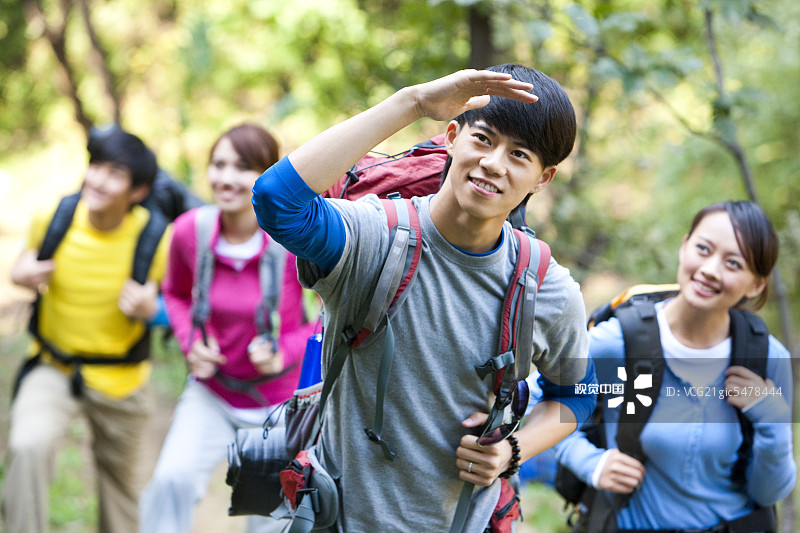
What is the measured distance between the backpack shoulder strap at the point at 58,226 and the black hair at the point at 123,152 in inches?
9.3

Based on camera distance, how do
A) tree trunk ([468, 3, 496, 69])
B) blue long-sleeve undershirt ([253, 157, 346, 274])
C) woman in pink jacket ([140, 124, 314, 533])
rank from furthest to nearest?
tree trunk ([468, 3, 496, 69]) → woman in pink jacket ([140, 124, 314, 533]) → blue long-sleeve undershirt ([253, 157, 346, 274])

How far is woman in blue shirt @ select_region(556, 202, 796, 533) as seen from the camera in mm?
2520

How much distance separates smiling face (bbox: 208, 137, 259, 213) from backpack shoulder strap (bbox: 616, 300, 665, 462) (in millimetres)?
1713

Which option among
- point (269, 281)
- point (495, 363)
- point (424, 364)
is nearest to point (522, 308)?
point (495, 363)

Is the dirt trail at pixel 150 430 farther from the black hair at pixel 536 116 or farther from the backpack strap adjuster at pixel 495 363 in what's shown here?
the black hair at pixel 536 116

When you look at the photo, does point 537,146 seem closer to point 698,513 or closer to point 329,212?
point 329,212

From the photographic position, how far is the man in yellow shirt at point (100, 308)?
367 cm

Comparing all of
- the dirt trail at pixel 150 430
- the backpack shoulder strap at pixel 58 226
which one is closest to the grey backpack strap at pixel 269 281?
the backpack shoulder strap at pixel 58 226

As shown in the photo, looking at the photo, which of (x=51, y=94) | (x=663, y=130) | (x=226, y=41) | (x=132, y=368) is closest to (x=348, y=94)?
(x=132, y=368)

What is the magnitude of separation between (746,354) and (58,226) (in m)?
3.14

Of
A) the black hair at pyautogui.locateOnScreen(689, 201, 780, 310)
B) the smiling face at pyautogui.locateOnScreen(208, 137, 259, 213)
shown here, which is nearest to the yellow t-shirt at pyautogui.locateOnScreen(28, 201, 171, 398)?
the smiling face at pyautogui.locateOnScreen(208, 137, 259, 213)

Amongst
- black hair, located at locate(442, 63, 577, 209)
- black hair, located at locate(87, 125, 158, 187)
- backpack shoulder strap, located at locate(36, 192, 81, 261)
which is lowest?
black hair, located at locate(442, 63, 577, 209)

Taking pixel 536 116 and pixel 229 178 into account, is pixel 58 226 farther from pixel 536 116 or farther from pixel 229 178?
pixel 536 116

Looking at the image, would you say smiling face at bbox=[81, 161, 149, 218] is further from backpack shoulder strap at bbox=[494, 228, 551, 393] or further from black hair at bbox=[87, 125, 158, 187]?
backpack shoulder strap at bbox=[494, 228, 551, 393]
